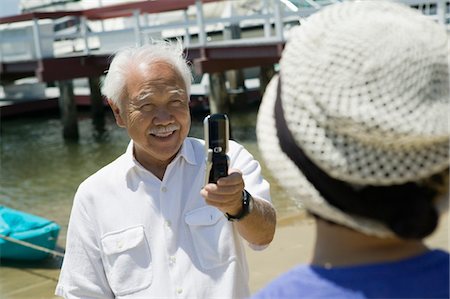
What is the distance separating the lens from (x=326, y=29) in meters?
1.16

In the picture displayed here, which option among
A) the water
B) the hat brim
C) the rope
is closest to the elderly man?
the hat brim

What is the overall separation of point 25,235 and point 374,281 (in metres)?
6.68

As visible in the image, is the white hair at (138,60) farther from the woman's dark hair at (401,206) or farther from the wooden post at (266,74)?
the wooden post at (266,74)

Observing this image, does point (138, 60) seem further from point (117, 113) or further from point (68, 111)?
point (68, 111)

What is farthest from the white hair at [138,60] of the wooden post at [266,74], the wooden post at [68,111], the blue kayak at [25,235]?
the wooden post at [68,111]

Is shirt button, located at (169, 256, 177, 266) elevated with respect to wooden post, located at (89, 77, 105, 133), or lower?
elevated

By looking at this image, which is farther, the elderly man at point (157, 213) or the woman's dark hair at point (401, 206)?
the elderly man at point (157, 213)

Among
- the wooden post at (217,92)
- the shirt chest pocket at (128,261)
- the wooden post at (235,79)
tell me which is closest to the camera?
the shirt chest pocket at (128,261)

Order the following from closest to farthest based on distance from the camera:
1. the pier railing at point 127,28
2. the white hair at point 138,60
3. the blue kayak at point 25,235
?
the white hair at point 138,60
the blue kayak at point 25,235
the pier railing at point 127,28

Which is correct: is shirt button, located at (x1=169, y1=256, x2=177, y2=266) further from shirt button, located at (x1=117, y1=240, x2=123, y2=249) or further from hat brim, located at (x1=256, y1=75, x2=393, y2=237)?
hat brim, located at (x1=256, y1=75, x2=393, y2=237)

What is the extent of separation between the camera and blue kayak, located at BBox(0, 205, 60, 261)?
742 centimetres

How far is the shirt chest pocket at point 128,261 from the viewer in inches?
93.4

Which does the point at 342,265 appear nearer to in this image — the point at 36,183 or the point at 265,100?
the point at 265,100

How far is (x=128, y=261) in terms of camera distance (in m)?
2.38
